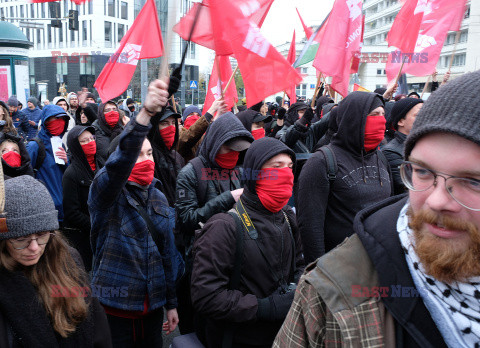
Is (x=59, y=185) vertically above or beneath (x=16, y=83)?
beneath

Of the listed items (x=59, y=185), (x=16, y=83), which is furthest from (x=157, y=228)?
(x=16, y=83)

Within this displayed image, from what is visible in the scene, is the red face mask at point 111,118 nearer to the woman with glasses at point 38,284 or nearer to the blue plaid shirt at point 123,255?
the blue plaid shirt at point 123,255

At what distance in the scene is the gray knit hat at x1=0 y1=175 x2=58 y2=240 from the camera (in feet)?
5.98

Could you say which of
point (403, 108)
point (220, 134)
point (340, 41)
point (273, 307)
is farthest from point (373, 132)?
point (340, 41)

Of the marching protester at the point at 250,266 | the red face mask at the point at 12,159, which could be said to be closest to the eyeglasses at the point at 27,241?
the marching protester at the point at 250,266

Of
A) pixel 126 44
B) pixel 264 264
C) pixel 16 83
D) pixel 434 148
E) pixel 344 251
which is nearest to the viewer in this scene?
pixel 434 148

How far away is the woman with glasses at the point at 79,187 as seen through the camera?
4.08 meters

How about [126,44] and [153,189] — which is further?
[126,44]

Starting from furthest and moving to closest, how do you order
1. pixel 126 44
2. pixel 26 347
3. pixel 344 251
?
pixel 126 44, pixel 26 347, pixel 344 251

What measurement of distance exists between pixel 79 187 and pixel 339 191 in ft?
8.41

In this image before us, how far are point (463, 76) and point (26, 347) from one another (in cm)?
183

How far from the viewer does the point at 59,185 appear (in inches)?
204

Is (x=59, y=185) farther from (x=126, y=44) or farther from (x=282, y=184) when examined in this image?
(x=282, y=184)

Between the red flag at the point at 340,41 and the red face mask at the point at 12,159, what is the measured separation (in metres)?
3.63
